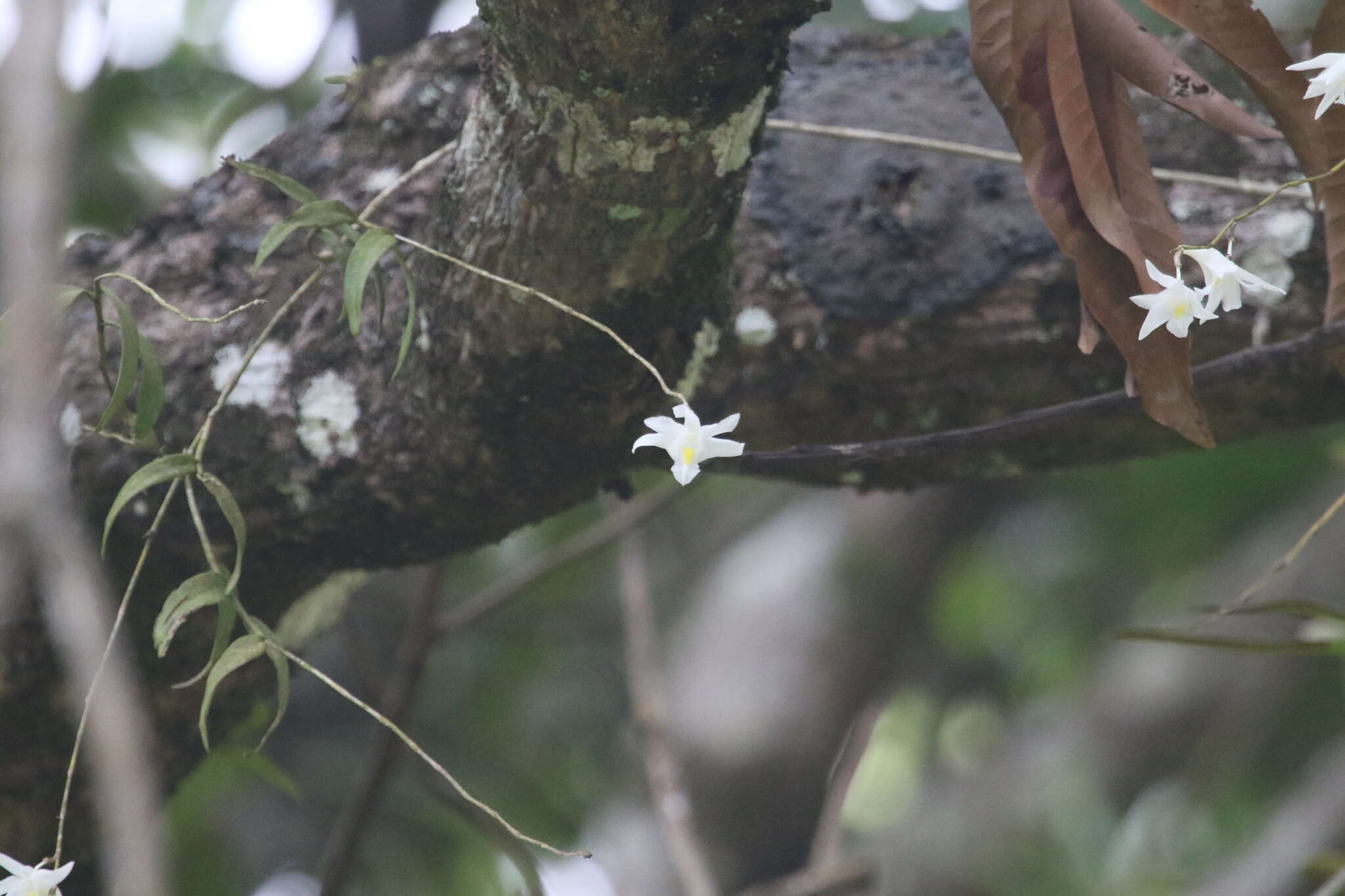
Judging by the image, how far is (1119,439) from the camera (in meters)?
0.88

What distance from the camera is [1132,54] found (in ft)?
1.92

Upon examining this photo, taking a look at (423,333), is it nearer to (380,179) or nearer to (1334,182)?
(380,179)

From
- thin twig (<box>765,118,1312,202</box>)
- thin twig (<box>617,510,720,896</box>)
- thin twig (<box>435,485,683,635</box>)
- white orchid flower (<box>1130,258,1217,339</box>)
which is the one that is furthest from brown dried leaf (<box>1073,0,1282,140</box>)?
thin twig (<box>617,510,720,896</box>)

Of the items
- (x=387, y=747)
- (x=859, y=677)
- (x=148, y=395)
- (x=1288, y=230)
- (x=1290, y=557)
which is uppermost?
(x=148, y=395)

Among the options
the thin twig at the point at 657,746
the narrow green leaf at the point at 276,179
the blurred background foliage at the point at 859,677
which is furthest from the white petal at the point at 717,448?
the blurred background foliage at the point at 859,677

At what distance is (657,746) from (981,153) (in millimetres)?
945

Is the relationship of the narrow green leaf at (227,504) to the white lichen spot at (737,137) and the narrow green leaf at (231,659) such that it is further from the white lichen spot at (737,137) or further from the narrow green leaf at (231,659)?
the white lichen spot at (737,137)

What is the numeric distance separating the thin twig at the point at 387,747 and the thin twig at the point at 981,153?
0.71 meters

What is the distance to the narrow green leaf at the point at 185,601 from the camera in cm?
54

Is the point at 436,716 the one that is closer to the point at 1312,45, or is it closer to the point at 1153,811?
the point at 1153,811

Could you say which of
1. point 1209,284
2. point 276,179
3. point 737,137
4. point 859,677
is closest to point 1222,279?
point 1209,284

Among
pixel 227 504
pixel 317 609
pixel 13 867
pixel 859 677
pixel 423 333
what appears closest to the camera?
pixel 13 867

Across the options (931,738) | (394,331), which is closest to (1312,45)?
(394,331)

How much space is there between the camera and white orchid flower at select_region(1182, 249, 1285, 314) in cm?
53
